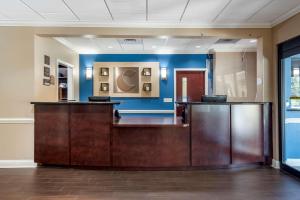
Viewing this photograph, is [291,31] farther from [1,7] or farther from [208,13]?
[1,7]

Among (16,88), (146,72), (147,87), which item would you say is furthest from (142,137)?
(146,72)

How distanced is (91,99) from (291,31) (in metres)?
3.59

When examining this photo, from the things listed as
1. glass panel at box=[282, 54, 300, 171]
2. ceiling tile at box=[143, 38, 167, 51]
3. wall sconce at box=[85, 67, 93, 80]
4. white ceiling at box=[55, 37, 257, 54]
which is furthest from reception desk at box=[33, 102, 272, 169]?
wall sconce at box=[85, 67, 93, 80]

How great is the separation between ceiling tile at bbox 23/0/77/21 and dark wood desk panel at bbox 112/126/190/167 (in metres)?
2.01

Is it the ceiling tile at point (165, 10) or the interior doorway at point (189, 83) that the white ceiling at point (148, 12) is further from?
the interior doorway at point (189, 83)

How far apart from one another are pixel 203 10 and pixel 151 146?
7.56 ft

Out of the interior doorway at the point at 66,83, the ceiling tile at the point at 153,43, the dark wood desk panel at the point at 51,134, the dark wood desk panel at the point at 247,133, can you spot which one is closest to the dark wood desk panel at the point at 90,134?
the dark wood desk panel at the point at 51,134

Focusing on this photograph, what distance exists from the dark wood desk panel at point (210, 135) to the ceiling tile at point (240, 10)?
1.48 metres

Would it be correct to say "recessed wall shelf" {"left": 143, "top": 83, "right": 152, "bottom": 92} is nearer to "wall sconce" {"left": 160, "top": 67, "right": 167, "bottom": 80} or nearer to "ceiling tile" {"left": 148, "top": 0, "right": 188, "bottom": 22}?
"wall sconce" {"left": 160, "top": 67, "right": 167, "bottom": 80}

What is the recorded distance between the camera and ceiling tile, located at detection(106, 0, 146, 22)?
376 cm

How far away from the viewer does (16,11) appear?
162 inches

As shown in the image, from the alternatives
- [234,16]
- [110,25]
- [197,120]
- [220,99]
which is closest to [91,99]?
[110,25]

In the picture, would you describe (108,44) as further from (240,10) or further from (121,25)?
(240,10)

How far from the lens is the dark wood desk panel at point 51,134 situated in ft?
14.7
